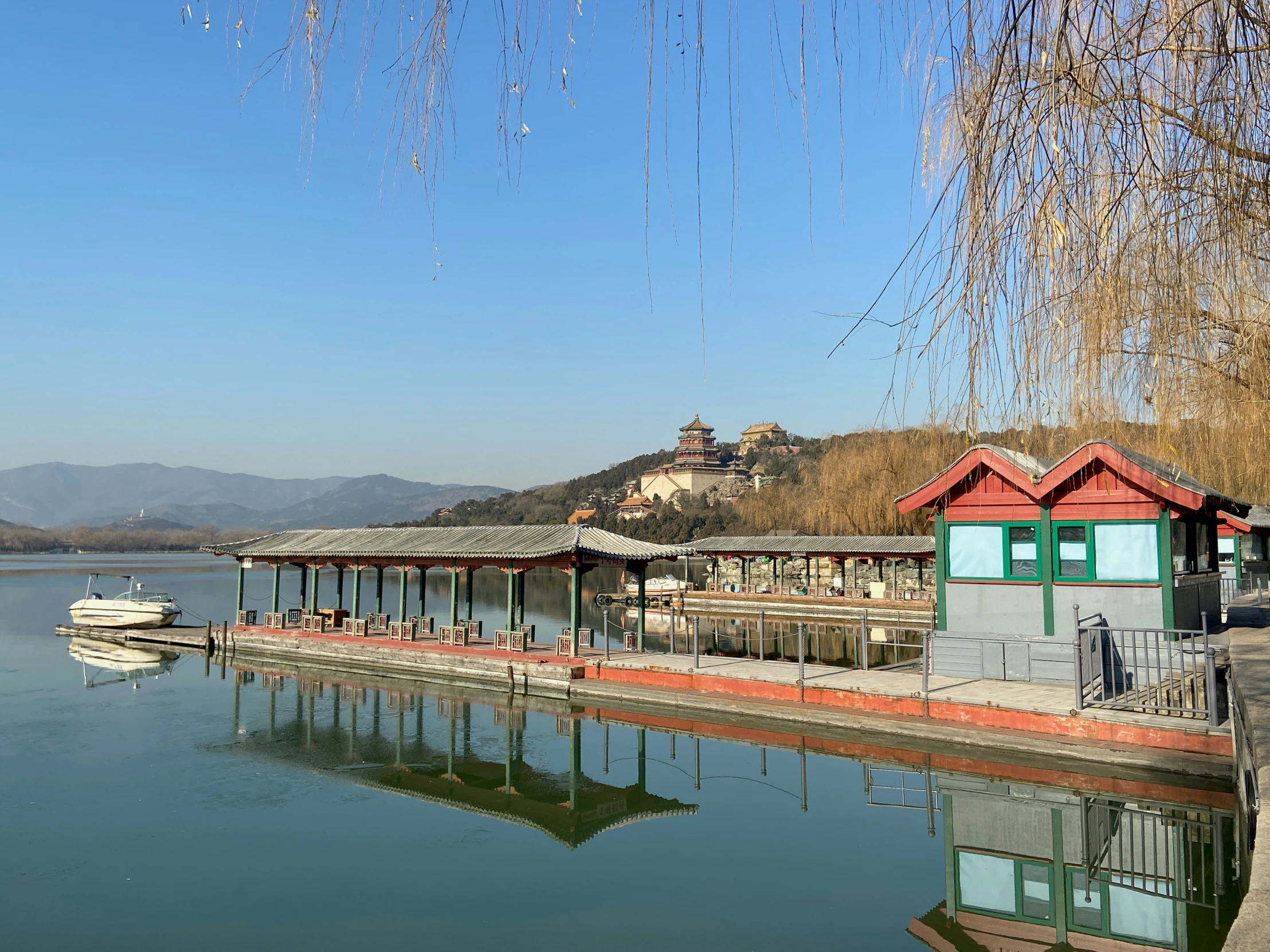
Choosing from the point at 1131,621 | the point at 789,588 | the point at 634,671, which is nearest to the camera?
the point at 1131,621

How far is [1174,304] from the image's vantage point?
3.81m

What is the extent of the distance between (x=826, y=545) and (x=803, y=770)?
23191 millimetres

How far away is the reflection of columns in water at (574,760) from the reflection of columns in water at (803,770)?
2668 mm

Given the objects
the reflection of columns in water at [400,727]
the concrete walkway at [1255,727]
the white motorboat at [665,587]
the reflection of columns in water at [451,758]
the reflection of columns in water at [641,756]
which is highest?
the concrete walkway at [1255,727]

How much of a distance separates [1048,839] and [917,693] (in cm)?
370

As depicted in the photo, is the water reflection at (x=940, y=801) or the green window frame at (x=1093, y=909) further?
the water reflection at (x=940, y=801)

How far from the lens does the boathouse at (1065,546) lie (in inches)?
465

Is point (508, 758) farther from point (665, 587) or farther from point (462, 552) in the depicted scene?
point (665, 587)

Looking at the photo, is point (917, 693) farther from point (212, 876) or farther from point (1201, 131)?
point (1201, 131)

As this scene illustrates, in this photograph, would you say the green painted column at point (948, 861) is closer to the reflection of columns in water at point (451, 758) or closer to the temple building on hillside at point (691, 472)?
the reflection of columns in water at point (451, 758)

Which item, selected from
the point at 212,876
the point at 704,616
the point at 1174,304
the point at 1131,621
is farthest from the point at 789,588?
the point at 1174,304

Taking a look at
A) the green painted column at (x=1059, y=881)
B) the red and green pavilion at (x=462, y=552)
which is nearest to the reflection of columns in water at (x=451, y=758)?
the red and green pavilion at (x=462, y=552)

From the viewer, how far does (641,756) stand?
40.6ft

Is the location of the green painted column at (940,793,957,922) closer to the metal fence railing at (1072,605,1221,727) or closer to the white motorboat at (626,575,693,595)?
the metal fence railing at (1072,605,1221,727)
